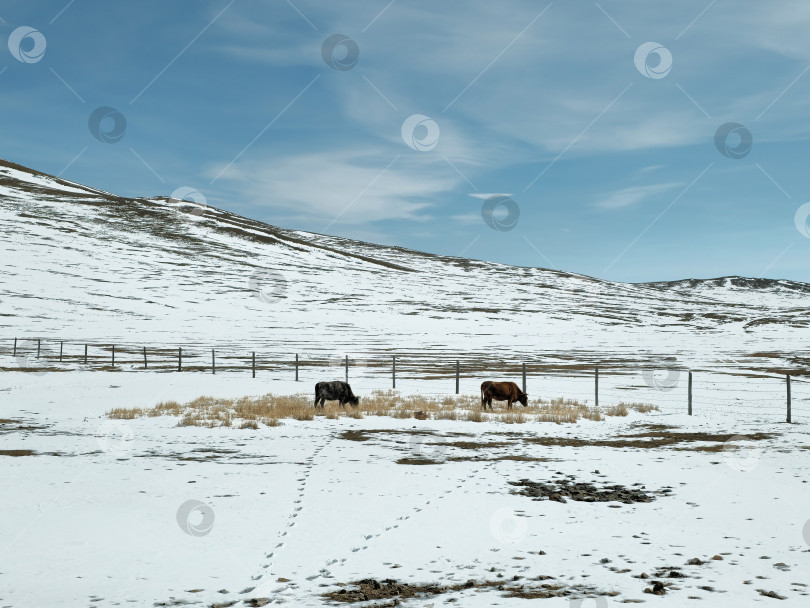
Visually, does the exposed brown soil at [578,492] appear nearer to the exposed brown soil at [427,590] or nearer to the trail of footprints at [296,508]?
the trail of footprints at [296,508]

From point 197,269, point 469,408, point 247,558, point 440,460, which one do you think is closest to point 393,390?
point 469,408

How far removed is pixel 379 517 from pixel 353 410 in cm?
1162

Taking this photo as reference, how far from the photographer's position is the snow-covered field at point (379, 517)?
6.61m

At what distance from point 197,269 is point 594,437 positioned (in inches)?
4178

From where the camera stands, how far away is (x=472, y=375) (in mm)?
35406

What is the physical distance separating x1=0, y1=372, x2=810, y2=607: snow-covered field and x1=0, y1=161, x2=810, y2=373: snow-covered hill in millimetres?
31250

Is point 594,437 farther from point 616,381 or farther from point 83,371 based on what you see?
point 83,371

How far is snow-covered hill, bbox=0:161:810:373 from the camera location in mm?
58384

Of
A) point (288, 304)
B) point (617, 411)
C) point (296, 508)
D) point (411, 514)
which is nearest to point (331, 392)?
point (617, 411)

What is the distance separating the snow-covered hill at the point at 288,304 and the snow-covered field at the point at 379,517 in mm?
31250

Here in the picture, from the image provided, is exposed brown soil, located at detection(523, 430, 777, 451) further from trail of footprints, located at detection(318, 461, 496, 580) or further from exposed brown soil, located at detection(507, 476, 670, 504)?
exposed brown soil, located at detection(507, 476, 670, 504)

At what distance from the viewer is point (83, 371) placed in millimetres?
33531

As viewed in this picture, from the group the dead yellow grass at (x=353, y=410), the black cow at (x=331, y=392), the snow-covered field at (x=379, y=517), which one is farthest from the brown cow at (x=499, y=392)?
the snow-covered field at (x=379, y=517)

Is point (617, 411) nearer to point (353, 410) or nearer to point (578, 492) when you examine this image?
point (353, 410)
